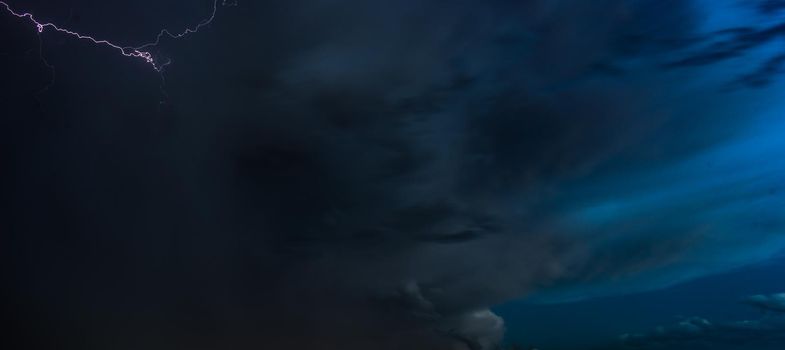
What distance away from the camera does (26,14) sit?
1848 cm

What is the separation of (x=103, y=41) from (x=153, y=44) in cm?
227

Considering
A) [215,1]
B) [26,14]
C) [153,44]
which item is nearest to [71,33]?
[26,14]

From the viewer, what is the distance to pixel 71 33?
774 inches

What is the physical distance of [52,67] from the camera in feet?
67.5

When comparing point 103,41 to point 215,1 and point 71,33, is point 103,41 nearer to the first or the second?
point 71,33

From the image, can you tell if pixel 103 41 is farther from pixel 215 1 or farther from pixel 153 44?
pixel 215 1

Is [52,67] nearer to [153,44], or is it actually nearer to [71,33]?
[71,33]

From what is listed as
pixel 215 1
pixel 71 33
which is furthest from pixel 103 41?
pixel 215 1

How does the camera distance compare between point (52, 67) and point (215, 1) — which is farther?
point (52, 67)

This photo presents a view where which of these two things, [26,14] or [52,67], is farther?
[52,67]

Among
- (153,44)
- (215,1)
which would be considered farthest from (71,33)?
(215,1)

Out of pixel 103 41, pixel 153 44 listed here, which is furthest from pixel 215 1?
pixel 103 41

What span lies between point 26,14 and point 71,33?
1.64 m

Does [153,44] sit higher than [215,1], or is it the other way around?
[215,1]
